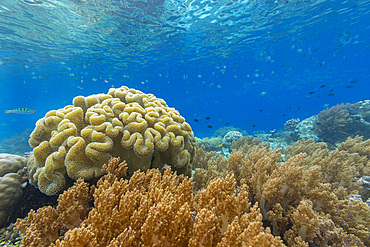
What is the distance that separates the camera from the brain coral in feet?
9.59

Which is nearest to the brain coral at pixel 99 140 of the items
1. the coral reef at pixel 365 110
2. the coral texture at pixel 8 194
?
the coral texture at pixel 8 194

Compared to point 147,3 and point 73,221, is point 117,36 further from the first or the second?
point 73,221

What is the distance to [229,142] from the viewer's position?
13.4 metres

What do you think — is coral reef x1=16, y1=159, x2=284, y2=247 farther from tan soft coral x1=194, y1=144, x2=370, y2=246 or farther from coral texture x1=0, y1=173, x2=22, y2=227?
coral texture x1=0, y1=173, x2=22, y2=227

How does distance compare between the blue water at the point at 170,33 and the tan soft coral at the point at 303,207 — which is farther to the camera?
the blue water at the point at 170,33

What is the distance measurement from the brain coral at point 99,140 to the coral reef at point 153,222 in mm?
718

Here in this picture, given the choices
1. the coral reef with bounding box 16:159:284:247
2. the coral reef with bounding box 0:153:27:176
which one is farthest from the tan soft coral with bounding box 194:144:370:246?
the coral reef with bounding box 0:153:27:176

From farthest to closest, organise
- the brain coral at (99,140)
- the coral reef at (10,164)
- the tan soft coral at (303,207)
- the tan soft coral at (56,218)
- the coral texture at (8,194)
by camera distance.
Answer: the coral reef at (10,164) → the brain coral at (99,140) → the coral texture at (8,194) → the tan soft coral at (303,207) → the tan soft coral at (56,218)

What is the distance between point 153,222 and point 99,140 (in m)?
2.26

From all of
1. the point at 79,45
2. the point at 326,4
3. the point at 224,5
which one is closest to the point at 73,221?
the point at 224,5

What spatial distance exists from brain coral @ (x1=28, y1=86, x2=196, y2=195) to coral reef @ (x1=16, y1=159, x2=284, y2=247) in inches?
28.3

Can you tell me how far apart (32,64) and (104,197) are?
3589 centimetres

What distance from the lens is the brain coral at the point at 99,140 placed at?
9.59 ft

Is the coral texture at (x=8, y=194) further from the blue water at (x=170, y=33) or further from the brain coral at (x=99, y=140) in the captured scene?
the blue water at (x=170, y=33)
